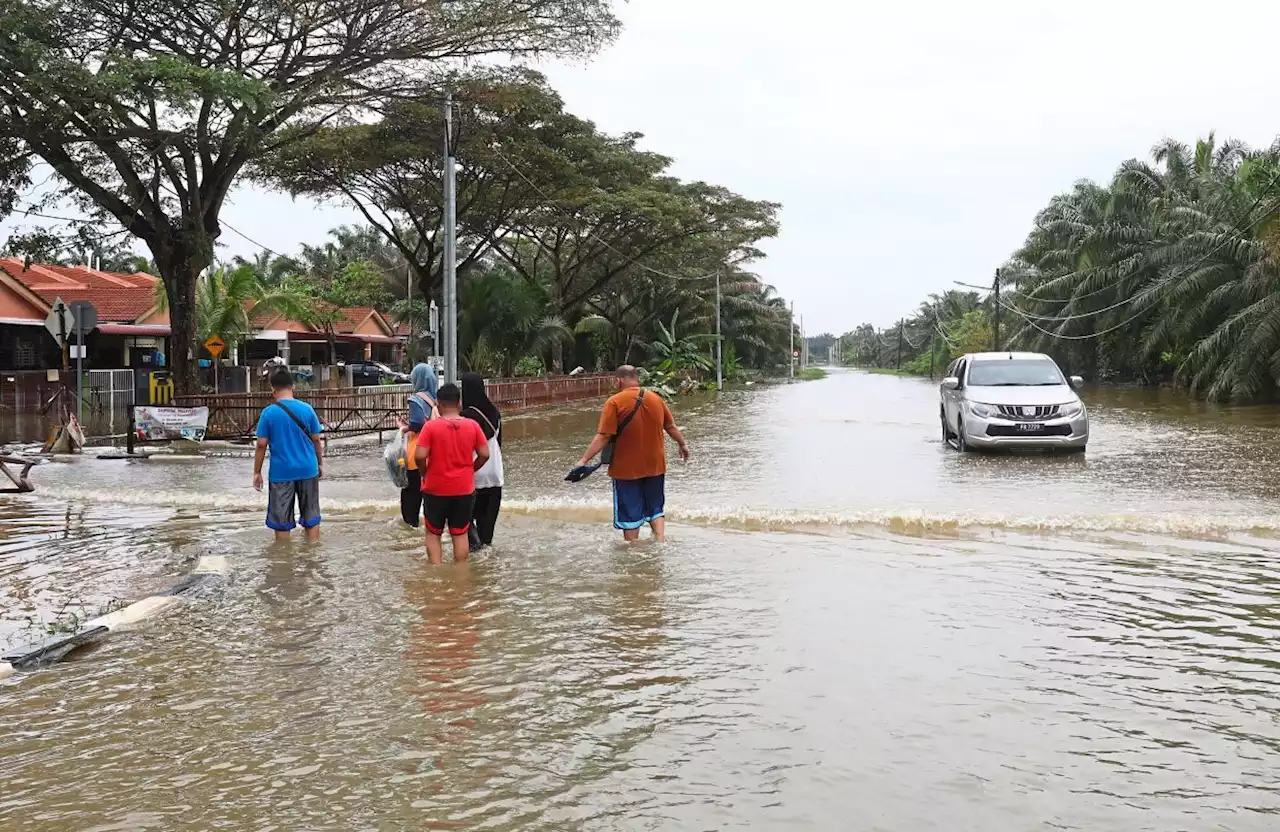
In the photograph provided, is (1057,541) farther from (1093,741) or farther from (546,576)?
(1093,741)

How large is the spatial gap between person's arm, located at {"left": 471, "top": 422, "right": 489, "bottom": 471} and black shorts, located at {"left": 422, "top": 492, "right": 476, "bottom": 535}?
22 cm

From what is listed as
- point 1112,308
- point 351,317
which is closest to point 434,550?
point 1112,308

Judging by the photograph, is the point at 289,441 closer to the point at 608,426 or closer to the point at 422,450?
the point at 422,450

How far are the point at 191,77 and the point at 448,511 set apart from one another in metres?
13.8

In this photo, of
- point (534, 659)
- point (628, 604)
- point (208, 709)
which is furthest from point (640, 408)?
point (208, 709)

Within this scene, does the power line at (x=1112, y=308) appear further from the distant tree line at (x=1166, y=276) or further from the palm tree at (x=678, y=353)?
the palm tree at (x=678, y=353)

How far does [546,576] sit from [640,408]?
1668 millimetres

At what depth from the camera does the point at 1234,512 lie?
11.0 meters

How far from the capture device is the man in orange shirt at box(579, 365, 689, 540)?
29.9ft

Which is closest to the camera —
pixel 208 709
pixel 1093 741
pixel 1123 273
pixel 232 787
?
pixel 232 787

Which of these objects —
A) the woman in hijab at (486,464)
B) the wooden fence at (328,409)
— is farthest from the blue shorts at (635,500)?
the wooden fence at (328,409)

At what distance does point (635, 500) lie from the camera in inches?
370

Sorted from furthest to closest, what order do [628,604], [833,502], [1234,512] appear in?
[833,502] < [1234,512] < [628,604]

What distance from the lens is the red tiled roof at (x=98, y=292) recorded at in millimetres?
40375
